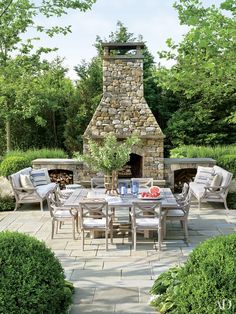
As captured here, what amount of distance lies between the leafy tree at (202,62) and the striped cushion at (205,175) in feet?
6.28

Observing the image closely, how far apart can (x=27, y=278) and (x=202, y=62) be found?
7.00m

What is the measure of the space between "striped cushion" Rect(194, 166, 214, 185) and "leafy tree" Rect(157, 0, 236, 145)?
191cm

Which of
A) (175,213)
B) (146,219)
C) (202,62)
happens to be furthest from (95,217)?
(202,62)

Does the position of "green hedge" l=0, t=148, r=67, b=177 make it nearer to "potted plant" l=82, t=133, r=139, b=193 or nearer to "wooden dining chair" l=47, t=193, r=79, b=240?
"wooden dining chair" l=47, t=193, r=79, b=240

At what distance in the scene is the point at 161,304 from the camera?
4.26m

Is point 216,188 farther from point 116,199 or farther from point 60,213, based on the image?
point 60,213

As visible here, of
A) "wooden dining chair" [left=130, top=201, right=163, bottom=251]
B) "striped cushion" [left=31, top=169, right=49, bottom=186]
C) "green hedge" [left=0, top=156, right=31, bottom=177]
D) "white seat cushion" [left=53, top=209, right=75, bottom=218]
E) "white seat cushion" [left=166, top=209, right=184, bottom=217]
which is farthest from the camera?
"green hedge" [left=0, top=156, right=31, bottom=177]

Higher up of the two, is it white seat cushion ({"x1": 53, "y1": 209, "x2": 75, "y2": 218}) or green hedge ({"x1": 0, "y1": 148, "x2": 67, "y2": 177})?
green hedge ({"x1": 0, "y1": 148, "x2": 67, "y2": 177})

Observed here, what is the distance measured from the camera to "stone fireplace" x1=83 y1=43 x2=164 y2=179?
1175 centimetres

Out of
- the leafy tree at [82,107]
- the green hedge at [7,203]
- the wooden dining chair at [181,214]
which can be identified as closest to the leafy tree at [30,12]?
the green hedge at [7,203]

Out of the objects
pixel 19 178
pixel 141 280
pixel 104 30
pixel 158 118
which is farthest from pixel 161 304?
pixel 104 30

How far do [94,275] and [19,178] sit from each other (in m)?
5.10

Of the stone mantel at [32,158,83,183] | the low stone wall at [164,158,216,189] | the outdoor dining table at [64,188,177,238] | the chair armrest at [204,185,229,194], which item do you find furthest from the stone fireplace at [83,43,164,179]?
the outdoor dining table at [64,188,177,238]

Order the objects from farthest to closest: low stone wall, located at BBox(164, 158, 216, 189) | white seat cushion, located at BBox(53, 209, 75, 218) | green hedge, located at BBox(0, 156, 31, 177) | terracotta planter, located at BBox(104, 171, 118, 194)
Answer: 1. low stone wall, located at BBox(164, 158, 216, 189)
2. green hedge, located at BBox(0, 156, 31, 177)
3. terracotta planter, located at BBox(104, 171, 118, 194)
4. white seat cushion, located at BBox(53, 209, 75, 218)
